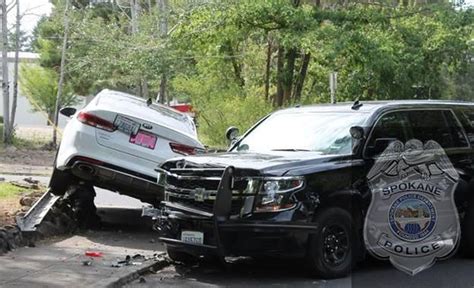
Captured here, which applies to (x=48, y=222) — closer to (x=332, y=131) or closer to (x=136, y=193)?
(x=136, y=193)

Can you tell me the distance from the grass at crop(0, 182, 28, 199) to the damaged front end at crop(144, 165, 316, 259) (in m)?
4.96

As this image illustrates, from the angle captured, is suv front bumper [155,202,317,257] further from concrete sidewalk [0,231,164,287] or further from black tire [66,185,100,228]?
black tire [66,185,100,228]

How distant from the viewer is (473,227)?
28.3 feet

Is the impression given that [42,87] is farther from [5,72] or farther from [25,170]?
[25,170]

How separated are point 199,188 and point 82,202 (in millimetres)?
3112

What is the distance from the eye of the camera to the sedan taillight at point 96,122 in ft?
29.7

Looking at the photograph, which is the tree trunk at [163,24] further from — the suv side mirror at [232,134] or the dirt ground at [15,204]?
the suv side mirror at [232,134]

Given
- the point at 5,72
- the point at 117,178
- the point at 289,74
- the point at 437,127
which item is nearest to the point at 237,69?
the point at 289,74

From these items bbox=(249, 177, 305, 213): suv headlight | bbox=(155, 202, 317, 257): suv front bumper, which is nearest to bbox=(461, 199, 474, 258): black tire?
bbox=(155, 202, 317, 257): suv front bumper

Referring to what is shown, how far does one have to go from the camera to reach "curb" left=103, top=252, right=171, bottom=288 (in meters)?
6.82

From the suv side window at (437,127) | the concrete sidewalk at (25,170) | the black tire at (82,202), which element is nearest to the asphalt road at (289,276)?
the suv side window at (437,127)

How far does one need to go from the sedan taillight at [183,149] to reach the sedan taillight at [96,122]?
2.83 feet

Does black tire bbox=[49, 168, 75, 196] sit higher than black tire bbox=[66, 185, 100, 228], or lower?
higher

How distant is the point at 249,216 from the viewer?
22.8 feet
